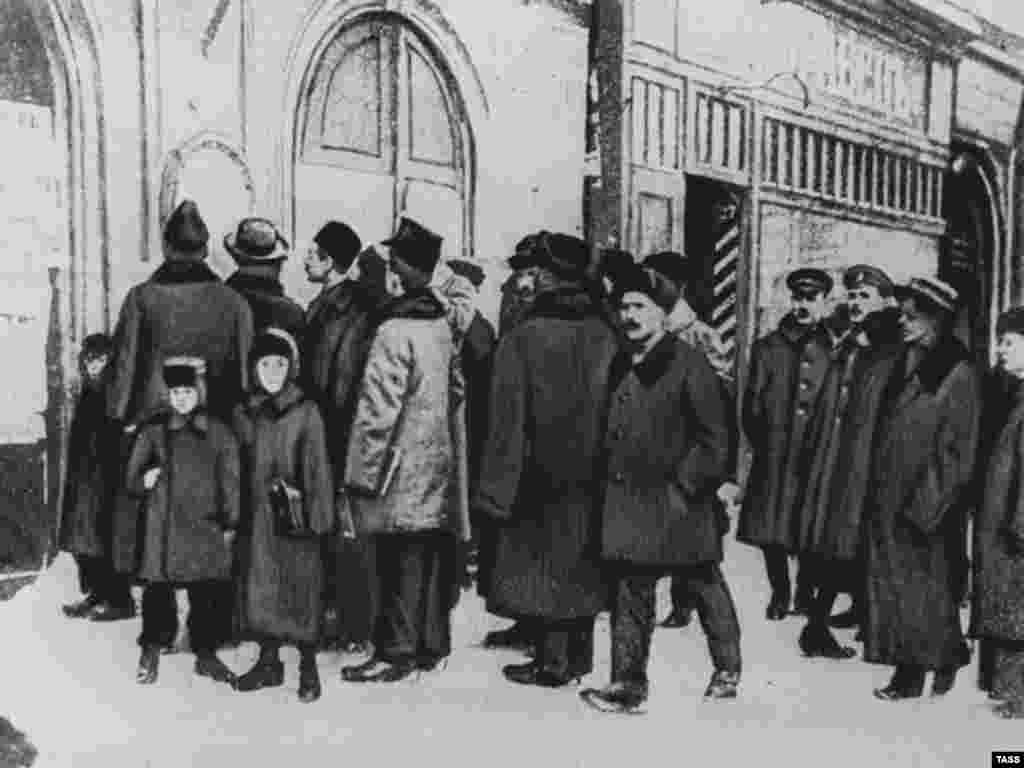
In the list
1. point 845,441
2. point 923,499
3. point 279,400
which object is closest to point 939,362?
point 923,499

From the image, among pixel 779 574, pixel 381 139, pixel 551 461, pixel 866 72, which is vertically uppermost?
pixel 866 72

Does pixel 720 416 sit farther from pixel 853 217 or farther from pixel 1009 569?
pixel 853 217

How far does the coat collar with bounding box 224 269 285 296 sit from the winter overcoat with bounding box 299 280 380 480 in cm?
18

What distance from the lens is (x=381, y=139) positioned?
19.5 feet

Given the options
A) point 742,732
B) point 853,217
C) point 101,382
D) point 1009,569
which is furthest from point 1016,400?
point 101,382

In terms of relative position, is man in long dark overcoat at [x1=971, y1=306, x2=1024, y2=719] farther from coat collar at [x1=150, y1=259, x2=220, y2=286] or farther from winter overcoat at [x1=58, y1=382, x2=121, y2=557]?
winter overcoat at [x1=58, y1=382, x2=121, y2=557]

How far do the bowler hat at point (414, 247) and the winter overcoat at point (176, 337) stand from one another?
550 millimetres

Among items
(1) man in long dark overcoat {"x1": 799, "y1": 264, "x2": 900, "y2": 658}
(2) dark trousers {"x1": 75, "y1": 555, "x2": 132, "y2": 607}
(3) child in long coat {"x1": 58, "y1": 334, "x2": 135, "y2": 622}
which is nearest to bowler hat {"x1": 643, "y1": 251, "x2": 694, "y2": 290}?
(1) man in long dark overcoat {"x1": 799, "y1": 264, "x2": 900, "y2": 658}

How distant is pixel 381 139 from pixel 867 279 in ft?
6.67

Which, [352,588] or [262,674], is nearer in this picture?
[262,674]

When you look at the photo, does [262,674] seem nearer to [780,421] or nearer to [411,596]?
[411,596]

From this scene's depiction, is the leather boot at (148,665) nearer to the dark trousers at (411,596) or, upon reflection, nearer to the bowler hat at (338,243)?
the dark trousers at (411,596)

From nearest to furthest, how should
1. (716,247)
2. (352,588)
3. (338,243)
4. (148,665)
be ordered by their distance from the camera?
(148,665) < (352,588) < (338,243) < (716,247)

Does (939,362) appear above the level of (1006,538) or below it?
above
